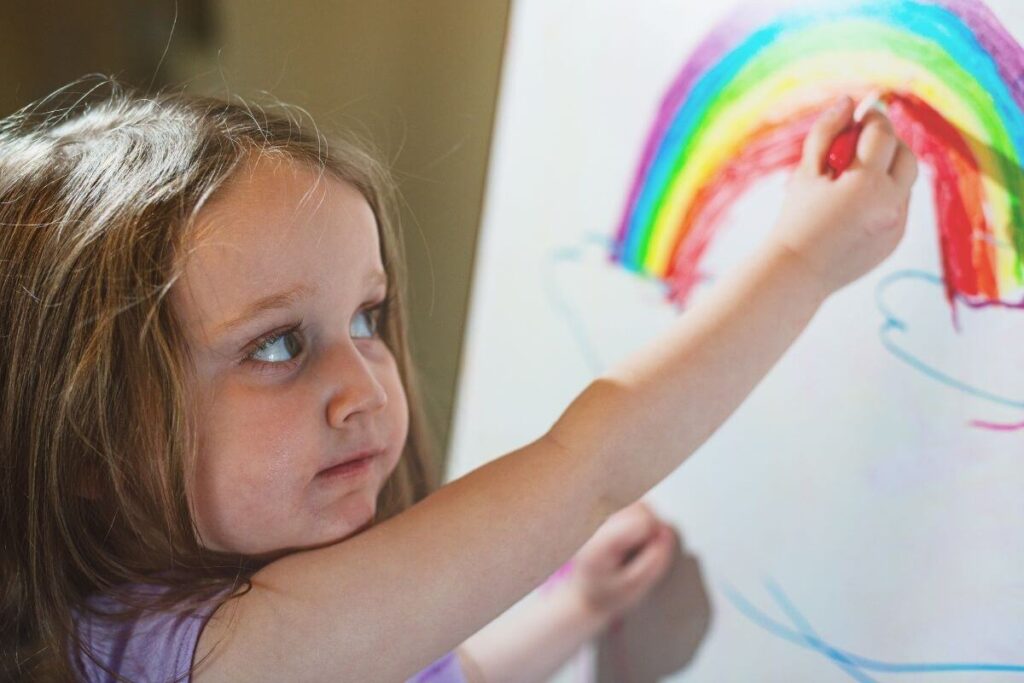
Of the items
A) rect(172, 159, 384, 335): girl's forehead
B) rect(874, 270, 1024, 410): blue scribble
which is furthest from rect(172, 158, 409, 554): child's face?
rect(874, 270, 1024, 410): blue scribble

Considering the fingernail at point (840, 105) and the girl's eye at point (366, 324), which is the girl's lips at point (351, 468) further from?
the fingernail at point (840, 105)

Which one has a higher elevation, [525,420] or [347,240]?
[347,240]

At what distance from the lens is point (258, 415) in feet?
1.68

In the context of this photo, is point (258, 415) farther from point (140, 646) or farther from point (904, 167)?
point (904, 167)

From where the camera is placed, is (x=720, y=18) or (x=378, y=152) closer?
(x=720, y=18)

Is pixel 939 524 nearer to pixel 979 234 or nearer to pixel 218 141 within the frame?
pixel 979 234

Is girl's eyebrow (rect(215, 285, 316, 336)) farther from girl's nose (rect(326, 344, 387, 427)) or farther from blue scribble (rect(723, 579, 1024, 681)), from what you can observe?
blue scribble (rect(723, 579, 1024, 681))

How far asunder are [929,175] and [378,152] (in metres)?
0.37

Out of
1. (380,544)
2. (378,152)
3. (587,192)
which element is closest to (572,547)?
(380,544)

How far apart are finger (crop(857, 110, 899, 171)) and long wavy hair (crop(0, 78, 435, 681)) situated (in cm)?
27

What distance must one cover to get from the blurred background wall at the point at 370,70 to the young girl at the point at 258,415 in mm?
165

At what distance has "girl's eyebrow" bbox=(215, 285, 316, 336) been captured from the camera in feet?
1.64

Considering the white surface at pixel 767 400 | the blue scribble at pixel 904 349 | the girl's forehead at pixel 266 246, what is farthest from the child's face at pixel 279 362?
the blue scribble at pixel 904 349

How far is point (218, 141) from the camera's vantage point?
538 millimetres
